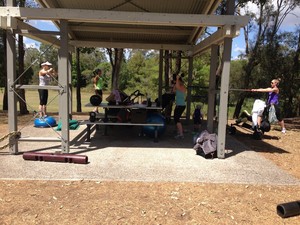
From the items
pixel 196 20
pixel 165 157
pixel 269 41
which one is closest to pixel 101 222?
pixel 165 157

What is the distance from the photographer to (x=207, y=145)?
21.2 ft

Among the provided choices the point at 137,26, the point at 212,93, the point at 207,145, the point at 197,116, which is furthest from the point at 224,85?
the point at 137,26

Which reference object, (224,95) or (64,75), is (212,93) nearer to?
(224,95)

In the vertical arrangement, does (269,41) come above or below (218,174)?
above

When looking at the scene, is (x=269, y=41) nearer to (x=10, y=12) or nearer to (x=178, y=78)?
(x=178, y=78)

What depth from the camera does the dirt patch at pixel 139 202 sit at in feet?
12.1

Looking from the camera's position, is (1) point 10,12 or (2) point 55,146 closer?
(1) point 10,12

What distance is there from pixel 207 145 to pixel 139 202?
9.00ft

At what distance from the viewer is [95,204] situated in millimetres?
4016

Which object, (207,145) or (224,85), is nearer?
(224,85)

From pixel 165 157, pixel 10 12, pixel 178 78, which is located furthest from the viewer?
pixel 178 78

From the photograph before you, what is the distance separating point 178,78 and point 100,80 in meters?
3.32

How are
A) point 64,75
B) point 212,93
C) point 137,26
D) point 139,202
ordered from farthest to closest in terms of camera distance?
point 137,26 < point 212,93 < point 64,75 < point 139,202

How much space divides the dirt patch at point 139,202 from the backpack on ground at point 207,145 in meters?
1.50
